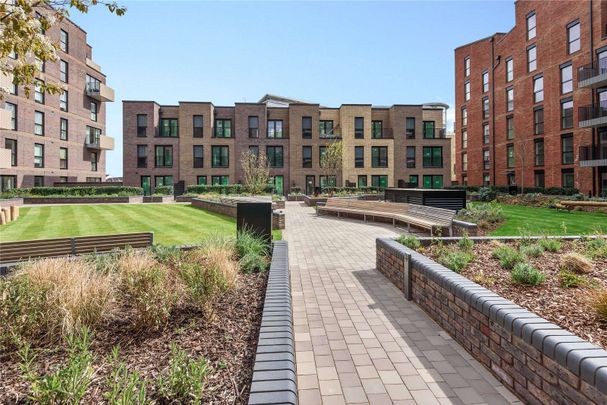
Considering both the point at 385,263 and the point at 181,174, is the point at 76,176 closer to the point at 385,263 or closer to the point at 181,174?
the point at 181,174

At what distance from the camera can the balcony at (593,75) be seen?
1000 inches

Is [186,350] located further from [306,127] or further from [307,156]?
[306,127]

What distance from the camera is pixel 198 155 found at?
147 ft

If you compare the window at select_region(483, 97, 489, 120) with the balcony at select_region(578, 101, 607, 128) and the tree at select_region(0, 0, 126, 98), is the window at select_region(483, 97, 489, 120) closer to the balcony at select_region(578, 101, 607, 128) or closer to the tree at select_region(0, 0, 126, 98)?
the balcony at select_region(578, 101, 607, 128)

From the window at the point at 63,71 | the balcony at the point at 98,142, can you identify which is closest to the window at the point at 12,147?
the window at the point at 63,71

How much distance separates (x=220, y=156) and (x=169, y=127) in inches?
275

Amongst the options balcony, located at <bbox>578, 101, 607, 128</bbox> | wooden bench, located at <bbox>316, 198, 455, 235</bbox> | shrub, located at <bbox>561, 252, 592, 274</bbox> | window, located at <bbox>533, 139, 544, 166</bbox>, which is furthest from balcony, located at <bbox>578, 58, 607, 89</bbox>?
shrub, located at <bbox>561, 252, 592, 274</bbox>

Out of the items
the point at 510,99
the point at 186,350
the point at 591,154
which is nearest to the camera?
the point at 186,350

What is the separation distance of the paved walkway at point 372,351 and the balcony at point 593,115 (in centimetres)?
2630

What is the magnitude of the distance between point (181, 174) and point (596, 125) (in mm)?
38693

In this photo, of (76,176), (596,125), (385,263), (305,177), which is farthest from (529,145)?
(76,176)

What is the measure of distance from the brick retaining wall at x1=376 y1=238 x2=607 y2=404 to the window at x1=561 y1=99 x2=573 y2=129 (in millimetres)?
31271

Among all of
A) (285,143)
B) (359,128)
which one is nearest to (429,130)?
(359,128)

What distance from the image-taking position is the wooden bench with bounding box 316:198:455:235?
445 inches
